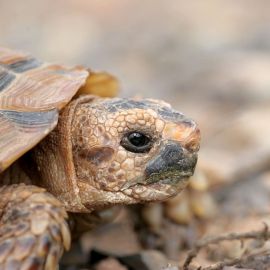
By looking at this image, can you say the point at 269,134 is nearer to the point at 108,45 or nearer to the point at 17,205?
the point at 17,205

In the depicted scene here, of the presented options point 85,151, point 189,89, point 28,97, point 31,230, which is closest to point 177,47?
point 189,89

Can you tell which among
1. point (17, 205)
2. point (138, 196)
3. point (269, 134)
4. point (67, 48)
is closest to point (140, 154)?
point (138, 196)

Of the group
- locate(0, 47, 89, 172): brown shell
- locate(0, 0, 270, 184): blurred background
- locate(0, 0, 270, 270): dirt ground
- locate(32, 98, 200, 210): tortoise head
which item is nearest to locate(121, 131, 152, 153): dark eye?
locate(32, 98, 200, 210): tortoise head

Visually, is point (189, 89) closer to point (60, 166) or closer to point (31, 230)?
point (60, 166)

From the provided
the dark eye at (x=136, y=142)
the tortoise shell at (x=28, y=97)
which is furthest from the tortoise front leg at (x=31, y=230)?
the dark eye at (x=136, y=142)

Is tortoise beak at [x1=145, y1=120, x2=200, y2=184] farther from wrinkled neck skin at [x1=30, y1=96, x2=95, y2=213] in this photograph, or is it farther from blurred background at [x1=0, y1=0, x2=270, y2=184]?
blurred background at [x1=0, y1=0, x2=270, y2=184]

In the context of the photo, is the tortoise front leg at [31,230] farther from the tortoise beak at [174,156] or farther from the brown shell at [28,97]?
the tortoise beak at [174,156]
